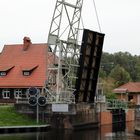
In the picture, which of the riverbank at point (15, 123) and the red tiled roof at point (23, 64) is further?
the red tiled roof at point (23, 64)

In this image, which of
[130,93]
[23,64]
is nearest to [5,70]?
[23,64]

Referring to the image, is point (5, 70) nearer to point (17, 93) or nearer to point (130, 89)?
point (17, 93)

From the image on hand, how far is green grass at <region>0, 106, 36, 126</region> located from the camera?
40688mm

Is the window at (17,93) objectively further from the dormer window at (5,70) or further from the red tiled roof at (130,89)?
the red tiled roof at (130,89)

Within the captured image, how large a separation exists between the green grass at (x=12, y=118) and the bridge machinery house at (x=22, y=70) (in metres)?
3.95

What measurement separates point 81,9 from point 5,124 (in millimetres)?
11427

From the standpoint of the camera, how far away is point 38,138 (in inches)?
1374

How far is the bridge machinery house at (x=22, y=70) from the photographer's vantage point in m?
48.5

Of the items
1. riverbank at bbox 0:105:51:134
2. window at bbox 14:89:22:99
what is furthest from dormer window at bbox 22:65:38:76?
riverbank at bbox 0:105:51:134

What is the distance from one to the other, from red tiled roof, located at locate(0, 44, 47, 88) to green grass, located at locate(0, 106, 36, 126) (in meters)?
5.21

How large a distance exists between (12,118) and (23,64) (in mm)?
10043

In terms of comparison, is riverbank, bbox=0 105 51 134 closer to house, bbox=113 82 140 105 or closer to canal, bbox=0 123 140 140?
canal, bbox=0 123 140 140

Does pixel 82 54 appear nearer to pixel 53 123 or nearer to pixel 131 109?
pixel 53 123

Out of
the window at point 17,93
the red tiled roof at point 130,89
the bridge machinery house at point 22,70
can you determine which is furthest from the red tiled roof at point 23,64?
the red tiled roof at point 130,89
